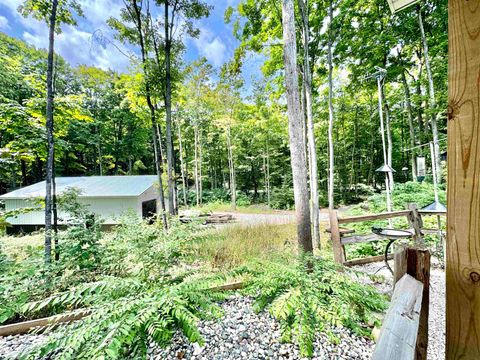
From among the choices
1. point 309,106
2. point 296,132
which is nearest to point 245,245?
point 296,132

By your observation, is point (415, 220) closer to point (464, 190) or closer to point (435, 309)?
point (435, 309)

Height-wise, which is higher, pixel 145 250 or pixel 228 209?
pixel 145 250

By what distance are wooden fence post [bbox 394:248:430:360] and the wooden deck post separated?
20 centimetres

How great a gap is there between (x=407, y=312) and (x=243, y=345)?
5.05 feet

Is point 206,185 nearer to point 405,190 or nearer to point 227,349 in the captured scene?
point 405,190

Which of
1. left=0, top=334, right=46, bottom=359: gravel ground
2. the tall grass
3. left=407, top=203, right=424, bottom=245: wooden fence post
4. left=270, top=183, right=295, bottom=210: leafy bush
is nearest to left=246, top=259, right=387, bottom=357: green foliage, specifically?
the tall grass

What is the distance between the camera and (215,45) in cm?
905

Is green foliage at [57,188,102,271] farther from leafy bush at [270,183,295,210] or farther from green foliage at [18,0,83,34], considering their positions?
leafy bush at [270,183,295,210]

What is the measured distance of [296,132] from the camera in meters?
3.23

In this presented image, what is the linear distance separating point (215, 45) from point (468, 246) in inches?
417

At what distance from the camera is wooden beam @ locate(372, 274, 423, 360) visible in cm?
52

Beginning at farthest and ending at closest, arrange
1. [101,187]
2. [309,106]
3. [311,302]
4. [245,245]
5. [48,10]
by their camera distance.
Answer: [101,187] → [309,106] → [245,245] → [48,10] → [311,302]

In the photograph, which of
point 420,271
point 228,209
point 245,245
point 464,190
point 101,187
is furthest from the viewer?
point 228,209

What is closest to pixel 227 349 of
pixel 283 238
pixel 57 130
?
pixel 283 238
